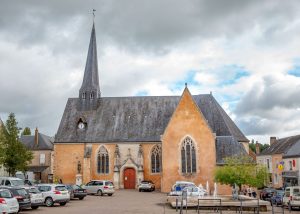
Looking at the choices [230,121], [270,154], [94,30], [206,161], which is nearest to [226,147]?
[206,161]

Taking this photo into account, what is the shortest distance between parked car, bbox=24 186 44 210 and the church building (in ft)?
58.6

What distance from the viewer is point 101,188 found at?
115ft

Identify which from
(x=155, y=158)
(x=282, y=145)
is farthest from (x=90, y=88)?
(x=282, y=145)

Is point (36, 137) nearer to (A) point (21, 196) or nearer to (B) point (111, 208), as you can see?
(B) point (111, 208)

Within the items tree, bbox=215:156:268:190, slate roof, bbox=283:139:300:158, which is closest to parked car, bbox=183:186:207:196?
tree, bbox=215:156:268:190

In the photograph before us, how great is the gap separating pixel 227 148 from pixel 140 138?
1072 centimetres

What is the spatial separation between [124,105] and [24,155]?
49.4 feet

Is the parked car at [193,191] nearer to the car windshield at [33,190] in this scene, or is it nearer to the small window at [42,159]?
the car windshield at [33,190]

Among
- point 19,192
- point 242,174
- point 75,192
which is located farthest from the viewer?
point 75,192

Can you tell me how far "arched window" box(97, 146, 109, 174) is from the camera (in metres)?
45.2

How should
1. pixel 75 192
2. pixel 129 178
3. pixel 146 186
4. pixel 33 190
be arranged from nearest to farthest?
pixel 33 190
pixel 75 192
pixel 146 186
pixel 129 178

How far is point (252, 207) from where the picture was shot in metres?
22.6

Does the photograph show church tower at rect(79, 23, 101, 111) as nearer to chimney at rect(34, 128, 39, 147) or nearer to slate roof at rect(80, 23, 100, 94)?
slate roof at rect(80, 23, 100, 94)

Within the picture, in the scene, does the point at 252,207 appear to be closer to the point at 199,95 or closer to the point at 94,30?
the point at 199,95
